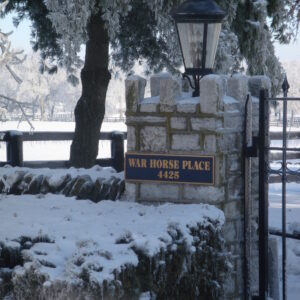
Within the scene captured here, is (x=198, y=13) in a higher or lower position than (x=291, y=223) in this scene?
higher

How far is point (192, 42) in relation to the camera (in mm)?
7469

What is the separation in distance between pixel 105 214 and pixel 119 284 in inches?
64.4

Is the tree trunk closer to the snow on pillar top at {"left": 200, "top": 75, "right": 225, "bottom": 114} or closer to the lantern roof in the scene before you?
the lantern roof

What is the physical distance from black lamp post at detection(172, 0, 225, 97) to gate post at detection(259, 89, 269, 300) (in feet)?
2.32

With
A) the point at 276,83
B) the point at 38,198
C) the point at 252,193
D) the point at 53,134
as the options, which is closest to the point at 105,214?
the point at 38,198

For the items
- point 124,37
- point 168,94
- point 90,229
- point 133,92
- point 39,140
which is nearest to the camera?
point 90,229

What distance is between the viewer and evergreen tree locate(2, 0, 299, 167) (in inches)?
471

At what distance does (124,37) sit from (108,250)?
10195 mm

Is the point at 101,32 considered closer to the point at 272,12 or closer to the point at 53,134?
the point at 53,134

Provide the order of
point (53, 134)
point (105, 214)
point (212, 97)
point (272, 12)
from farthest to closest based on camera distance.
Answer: point (272, 12)
point (53, 134)
point (212, 97)
point (105, 214)

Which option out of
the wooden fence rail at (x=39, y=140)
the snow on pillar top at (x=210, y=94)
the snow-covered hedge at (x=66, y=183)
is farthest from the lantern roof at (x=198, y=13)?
the wooden fence rail at (x=39, y=140)

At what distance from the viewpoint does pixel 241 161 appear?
7477 mm

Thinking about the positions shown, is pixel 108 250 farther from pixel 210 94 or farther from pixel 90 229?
pixel 210 94

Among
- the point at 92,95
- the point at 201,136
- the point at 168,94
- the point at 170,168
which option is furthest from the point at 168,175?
the point at 92,95
